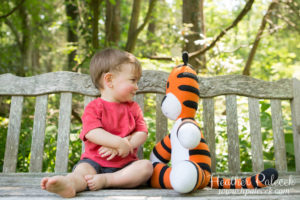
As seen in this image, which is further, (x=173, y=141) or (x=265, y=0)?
(x=265, y=0)

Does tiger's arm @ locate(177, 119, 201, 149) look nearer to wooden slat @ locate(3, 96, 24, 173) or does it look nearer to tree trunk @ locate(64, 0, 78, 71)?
wooden slat @ locate(3, 96, 24, 173)

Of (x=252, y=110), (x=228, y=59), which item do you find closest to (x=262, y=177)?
(x=252, y=110)

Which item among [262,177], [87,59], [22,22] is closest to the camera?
[262,177]

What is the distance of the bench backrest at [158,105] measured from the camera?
205cm

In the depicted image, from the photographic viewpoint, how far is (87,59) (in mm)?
3203

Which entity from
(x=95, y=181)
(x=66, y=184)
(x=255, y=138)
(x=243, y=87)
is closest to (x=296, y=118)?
(x=255, y=138)

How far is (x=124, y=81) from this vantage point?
5.41ft

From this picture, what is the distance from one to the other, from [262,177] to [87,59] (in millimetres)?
2446

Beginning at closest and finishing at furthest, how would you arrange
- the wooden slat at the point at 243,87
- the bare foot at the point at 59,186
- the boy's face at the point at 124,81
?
the bare foot at the point at 59,186 < the boy's face at the point at 124,81 < the wooden slat at the point at 243,87

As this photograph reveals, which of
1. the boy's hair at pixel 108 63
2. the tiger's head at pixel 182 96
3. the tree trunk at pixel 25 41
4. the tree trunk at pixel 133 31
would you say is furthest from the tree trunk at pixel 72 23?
the tiger's head at pixel 182 96

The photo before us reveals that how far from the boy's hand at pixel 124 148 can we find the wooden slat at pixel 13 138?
1001 millimetres

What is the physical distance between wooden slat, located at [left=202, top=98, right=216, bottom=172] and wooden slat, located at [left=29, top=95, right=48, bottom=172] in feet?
4.13

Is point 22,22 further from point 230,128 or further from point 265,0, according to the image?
point 230,128

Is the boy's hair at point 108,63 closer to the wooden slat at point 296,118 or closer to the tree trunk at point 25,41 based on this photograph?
the wooden slat at point 296,118
